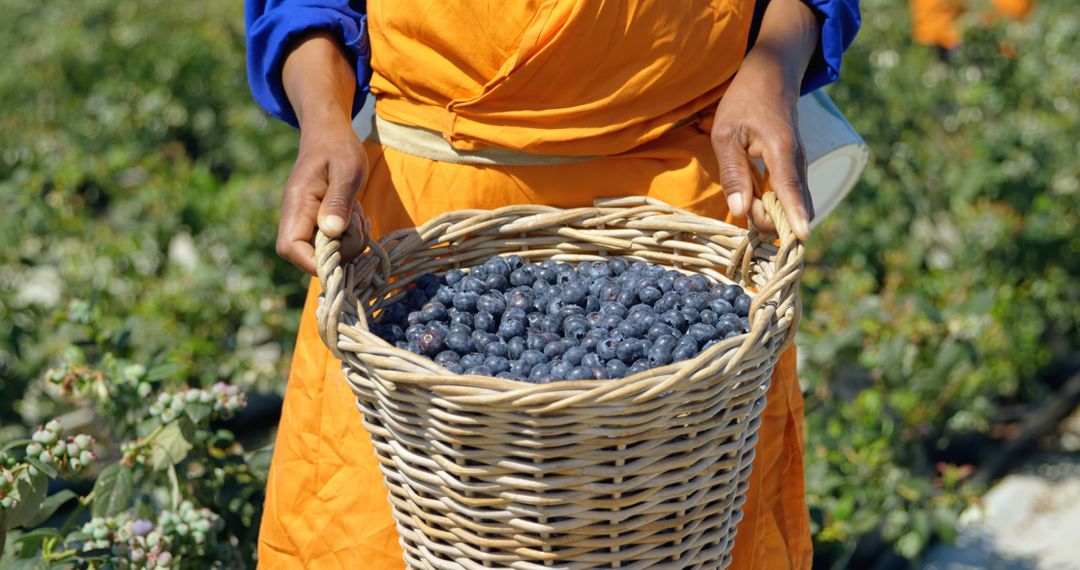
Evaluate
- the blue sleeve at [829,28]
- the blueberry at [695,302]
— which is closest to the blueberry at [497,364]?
the blueberry at [695,302]

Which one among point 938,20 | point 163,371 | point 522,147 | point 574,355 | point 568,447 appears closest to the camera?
point 568,447

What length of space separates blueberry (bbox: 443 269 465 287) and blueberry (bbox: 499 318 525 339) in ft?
→ 0.37

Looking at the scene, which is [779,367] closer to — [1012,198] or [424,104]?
[424,104]

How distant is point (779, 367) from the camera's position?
4.70 feet

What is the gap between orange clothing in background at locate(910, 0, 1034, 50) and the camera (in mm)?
3918

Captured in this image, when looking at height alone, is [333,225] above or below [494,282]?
above

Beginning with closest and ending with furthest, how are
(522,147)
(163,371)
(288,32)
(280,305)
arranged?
(522,147), (288,32), (163,371), (280,305)

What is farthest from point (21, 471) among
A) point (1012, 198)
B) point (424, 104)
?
point (1012, 198)

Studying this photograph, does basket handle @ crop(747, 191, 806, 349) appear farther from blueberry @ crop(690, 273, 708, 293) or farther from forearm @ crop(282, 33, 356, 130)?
forearm @ crop(282, 33, 356, 130)

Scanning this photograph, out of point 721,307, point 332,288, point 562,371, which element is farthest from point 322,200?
point 721,307

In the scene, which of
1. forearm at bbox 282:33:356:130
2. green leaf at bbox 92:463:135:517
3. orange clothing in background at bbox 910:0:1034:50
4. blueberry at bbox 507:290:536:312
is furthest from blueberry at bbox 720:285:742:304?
orange clothing in background at bbox 910:0:1034:50

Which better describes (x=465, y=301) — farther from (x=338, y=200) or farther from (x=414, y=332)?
(x=338, y=200)

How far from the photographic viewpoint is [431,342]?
121cm

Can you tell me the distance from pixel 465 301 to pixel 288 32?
477 mm
